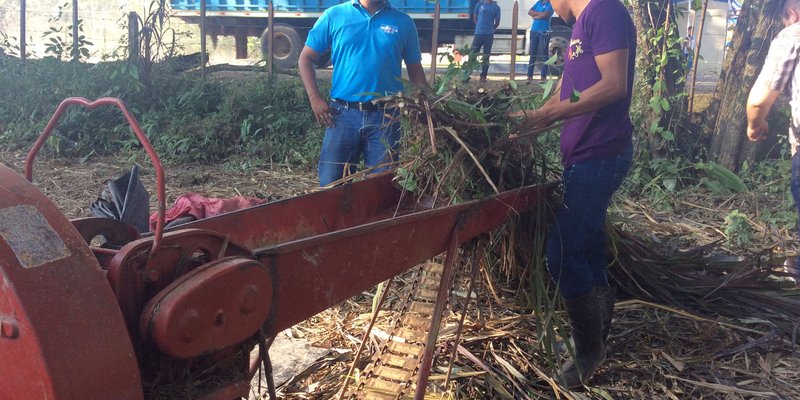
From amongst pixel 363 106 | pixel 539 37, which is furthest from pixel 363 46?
pixel 539 37

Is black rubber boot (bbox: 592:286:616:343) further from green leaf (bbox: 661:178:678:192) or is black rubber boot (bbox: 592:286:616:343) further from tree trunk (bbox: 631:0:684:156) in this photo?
tree trunk (bbox: 631:0:684:156)

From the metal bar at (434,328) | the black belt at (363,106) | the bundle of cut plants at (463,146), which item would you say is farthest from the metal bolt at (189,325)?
the black belt at (363,106)

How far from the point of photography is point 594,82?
286cm

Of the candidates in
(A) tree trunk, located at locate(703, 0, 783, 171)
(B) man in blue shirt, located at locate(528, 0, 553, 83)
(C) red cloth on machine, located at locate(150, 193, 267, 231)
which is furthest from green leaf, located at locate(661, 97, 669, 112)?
(B) man in blue shirt, located at locate(528, 0, 553, 83)

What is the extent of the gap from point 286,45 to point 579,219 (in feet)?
47.4

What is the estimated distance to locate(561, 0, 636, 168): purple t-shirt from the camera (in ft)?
9.07

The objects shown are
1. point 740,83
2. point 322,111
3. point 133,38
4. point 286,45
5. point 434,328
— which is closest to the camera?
point 434,328

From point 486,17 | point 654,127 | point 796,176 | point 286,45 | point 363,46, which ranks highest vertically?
point 486,17

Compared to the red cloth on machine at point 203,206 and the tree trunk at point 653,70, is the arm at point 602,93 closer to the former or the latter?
the red cloth on machine at point 203,206

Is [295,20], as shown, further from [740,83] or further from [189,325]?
[189,325]

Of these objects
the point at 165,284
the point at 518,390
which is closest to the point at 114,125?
the point at 518,390

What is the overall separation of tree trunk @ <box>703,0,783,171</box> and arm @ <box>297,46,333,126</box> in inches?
172

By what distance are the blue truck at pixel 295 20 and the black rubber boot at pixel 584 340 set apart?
1191 cm

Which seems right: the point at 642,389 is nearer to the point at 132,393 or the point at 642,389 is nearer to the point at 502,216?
the point at 502,216
